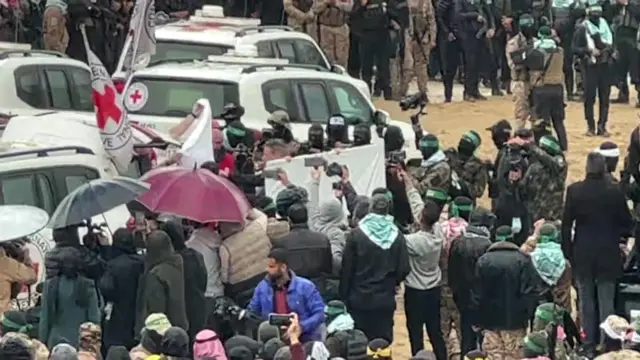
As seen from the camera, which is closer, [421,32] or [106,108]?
[106,108]

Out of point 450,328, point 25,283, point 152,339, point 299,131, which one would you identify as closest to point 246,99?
point 299,131

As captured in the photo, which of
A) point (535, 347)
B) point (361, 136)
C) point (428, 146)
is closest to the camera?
point (535, 347)

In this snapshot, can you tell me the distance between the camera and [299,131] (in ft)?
61.4

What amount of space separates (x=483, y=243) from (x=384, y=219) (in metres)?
0.81

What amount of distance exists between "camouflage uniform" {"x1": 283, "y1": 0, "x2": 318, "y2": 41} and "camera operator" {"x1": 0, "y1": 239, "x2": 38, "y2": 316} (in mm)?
11763

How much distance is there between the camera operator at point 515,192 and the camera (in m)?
16.5

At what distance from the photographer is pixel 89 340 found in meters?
11.2

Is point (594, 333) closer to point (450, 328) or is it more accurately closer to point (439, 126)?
point (450, 328)

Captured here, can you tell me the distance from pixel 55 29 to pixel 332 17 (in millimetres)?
3827

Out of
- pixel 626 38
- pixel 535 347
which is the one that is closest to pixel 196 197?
pixel 535 347

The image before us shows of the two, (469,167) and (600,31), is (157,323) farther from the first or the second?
(600,31)

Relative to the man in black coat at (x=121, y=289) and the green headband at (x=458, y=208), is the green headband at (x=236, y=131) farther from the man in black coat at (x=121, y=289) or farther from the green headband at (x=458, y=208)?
the man in black coat at (x=121, y=289)

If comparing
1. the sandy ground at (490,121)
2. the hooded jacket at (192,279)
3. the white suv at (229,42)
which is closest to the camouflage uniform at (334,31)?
the sandy ground at (490,121)

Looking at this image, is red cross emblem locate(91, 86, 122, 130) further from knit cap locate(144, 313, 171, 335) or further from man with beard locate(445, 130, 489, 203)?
knit cap locate(144, 313, 171, 335)
